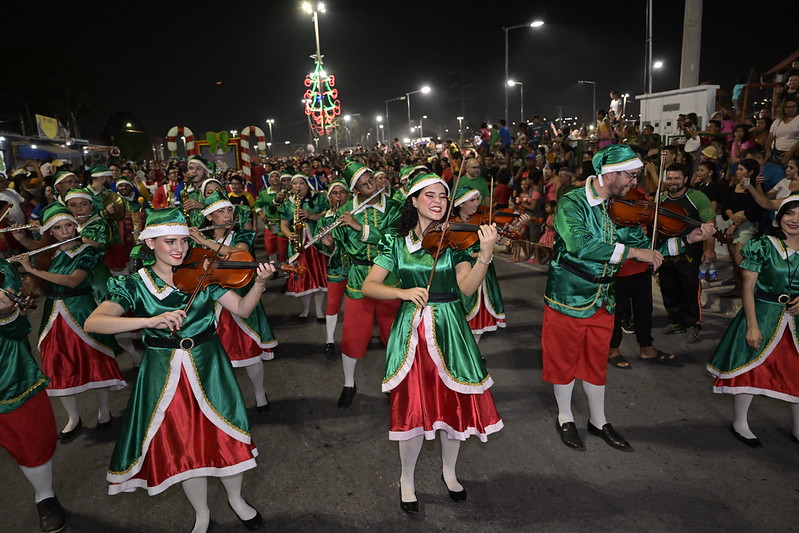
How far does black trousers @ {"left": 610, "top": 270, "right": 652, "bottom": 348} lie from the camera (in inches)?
218

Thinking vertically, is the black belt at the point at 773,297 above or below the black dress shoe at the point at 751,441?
above

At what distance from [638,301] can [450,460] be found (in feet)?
10.4

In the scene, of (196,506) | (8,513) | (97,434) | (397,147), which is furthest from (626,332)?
(397,147)

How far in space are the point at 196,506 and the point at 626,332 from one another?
Result: 559 cm

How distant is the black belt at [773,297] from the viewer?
3924mm

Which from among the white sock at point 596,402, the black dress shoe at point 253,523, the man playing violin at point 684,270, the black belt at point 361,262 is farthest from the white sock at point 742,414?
the black dress shoe at point 253,523

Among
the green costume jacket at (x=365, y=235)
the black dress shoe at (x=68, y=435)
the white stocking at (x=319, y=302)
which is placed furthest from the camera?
the white stocking at (x=319, y=302)

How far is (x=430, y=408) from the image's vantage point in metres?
3.31

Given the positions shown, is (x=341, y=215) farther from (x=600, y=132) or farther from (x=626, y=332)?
(x=600, y=132)

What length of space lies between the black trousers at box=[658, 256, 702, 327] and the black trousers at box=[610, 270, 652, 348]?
91cm

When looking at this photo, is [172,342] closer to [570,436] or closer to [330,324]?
[570,436]

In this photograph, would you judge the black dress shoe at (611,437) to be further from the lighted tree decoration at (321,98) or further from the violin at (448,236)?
the lighted tree decoration at (321,98)

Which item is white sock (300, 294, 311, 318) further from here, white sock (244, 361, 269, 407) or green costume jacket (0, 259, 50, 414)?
green costume jacket (0, 259, 50, 414)

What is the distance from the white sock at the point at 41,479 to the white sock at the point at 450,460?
8.97 ft
